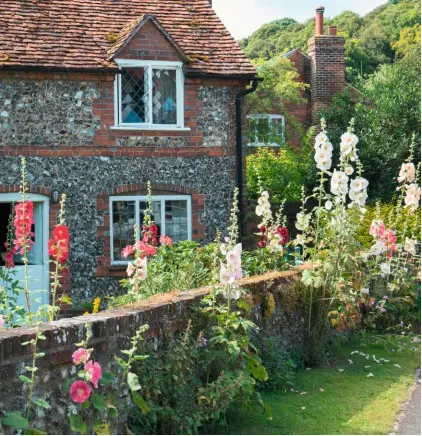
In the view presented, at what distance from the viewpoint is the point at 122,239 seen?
54.1 ft

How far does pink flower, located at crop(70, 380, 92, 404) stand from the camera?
17.6ft

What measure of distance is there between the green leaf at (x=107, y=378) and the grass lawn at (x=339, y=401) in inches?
65.8

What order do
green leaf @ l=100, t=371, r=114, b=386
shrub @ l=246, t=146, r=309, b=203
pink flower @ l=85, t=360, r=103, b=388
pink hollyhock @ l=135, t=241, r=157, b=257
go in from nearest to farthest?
pink flower @ l=85, t=360, r=103, b=388 → green leaf @ l=100, t=371, r=114, b=386 → pink hollyhock @ l=135, t=241, r=157, b=257 → shrub @ l=246, t=146, r=309, b=203

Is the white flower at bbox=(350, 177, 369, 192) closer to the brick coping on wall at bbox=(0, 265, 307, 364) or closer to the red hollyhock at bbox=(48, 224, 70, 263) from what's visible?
the brick coping on wall at bbox=(0, 265, 307, 364)

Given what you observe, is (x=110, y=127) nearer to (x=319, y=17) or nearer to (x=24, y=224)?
(x=24, y=224)

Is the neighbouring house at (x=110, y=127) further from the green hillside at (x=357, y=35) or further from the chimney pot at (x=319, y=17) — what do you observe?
the green hillside at (x=357, y=35)

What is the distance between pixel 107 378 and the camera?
572cm

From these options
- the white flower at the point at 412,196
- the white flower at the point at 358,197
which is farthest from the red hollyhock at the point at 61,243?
the white flower at the point at 412,196

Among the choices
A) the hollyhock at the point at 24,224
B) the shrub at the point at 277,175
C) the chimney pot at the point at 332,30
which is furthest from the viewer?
the chimney pot at the point at 332,30

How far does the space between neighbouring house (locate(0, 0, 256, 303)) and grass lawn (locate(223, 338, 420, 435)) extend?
23.1ft

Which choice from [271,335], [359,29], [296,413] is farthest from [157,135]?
[359,29]

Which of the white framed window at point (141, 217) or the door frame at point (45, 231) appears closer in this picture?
the door frame at point (45, 231)

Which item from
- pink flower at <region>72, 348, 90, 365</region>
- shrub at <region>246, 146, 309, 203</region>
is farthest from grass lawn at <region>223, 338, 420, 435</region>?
shrub at <region>246, 146, 309, 203</region>

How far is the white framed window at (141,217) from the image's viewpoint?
16.4 metres
